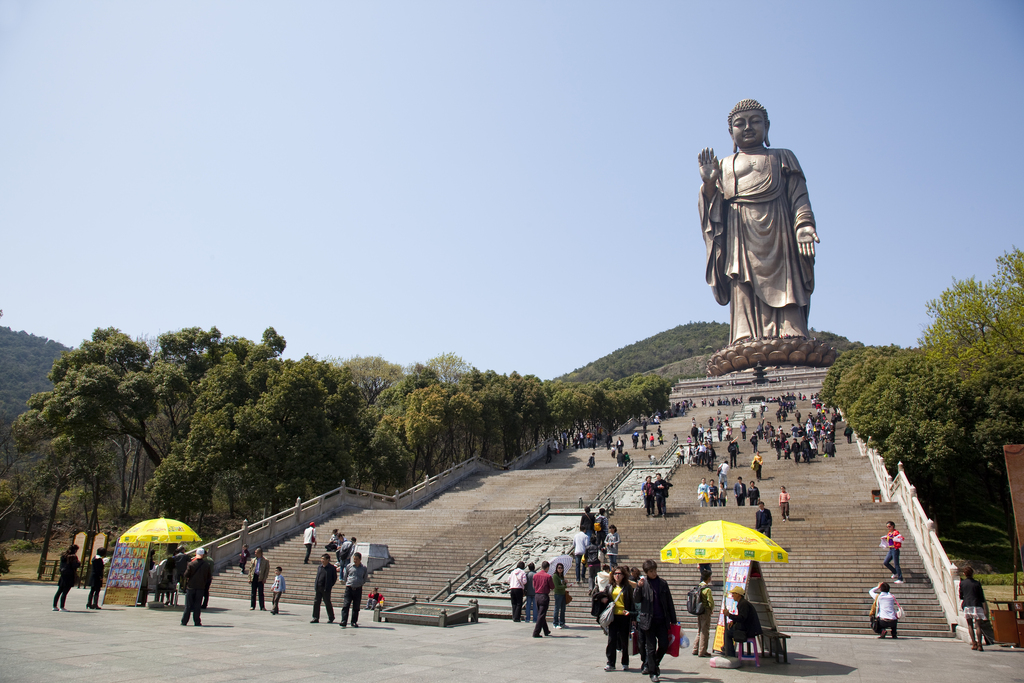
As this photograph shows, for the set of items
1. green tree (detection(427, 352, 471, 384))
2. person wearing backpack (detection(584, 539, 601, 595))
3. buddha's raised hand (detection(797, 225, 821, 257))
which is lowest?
person wearing backpack (detection(584, 539, 601, 595))

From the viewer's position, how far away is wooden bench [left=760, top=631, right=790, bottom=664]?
848cm

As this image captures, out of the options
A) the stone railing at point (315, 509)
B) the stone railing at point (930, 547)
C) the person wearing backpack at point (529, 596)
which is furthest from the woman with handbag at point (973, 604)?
the stone railing at point (315, 509)

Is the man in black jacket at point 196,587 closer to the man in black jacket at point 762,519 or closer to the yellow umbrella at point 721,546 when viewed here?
the yellow umbrella at point 721,546

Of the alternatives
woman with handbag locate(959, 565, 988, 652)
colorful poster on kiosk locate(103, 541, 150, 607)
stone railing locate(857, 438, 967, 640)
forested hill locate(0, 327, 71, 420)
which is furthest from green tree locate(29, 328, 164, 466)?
forested hill locate(0, 327, 71, 420)

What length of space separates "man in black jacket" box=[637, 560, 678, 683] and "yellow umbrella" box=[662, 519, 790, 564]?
1474 millimetres

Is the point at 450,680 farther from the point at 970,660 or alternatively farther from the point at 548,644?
the point at 970,660

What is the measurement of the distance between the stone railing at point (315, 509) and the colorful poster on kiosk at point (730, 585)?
15294mm

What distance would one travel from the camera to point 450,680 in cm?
682

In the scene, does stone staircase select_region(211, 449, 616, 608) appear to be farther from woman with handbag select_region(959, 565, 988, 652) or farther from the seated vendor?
woman with handbag select_region(959, 565, 988, 652)

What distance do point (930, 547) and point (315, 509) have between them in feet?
58.2

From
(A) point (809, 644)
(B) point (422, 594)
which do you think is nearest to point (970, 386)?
(A) point (809, 644)

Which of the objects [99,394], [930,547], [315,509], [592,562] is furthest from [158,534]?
[930,547]

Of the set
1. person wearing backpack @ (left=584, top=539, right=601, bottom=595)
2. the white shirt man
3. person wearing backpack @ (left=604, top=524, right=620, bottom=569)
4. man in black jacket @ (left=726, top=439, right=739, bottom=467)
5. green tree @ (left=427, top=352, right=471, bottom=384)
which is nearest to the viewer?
person wearing backpack @ (left=584, top=539, right=601, bottom=595)

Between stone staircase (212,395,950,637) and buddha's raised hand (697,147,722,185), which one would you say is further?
buddha's raised hand (697,147,722,185)
